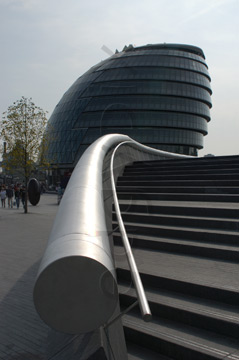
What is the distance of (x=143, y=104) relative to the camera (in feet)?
188

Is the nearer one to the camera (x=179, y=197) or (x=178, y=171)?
(x=179, y=197)

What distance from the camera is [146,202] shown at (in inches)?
262

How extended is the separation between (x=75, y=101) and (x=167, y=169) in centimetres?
5582

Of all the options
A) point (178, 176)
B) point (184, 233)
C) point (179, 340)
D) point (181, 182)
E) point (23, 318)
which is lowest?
point (23, 318)

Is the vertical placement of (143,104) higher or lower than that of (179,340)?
higher

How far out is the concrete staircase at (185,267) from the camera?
10.1ft

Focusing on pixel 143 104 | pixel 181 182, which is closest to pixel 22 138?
pixel 181 182

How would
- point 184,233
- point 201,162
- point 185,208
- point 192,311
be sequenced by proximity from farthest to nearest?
point 201,162 → point 185,208 → point 184,233 → point 192,311

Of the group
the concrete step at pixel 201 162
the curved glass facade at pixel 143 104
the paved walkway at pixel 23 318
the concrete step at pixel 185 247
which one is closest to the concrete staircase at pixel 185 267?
the concrete step at pixel 185 247

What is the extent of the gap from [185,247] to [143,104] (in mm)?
54141

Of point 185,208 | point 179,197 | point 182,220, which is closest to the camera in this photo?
point 182,220

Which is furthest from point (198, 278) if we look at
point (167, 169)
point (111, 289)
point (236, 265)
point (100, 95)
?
point (100, 95)

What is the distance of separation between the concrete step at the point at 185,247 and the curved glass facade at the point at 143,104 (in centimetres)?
5104

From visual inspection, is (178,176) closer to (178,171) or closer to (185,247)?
(178,171)
